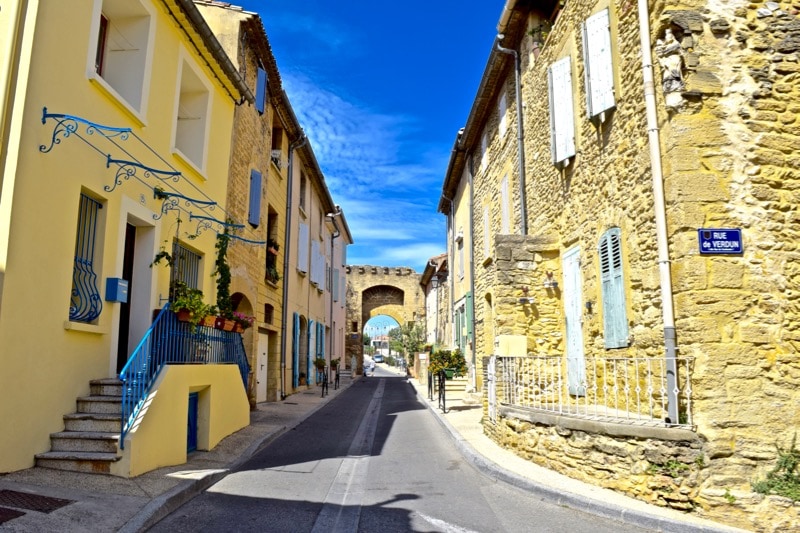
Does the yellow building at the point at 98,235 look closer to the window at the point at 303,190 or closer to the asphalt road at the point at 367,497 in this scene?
the asphalt road at the point at 367,497

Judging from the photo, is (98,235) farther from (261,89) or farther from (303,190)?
(303,190)

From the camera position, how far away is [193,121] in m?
9.95

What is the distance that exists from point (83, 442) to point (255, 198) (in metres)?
8.20

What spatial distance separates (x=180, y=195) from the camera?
861cm

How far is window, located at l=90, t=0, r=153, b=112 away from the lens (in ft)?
25.0

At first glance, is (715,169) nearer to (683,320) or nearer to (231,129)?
(683,320)

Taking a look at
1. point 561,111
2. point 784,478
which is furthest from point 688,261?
point 561,111

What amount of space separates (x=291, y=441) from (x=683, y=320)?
20.8ft

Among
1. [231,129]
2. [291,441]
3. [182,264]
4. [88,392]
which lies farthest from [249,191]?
[88,392]

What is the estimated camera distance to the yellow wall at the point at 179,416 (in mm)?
5918

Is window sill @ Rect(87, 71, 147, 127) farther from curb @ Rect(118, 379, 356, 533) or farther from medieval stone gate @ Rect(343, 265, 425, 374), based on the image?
medieval stone gate @ Rect(343, 265, 425, 374)

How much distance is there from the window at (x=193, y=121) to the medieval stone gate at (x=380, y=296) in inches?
1140

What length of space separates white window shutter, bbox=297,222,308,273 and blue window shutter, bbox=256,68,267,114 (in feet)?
19.3

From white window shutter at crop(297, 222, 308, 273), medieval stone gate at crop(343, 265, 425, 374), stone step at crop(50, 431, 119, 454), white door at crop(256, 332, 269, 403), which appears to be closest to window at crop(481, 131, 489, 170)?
white window shutter at crop(297, 222, 308, 273)
